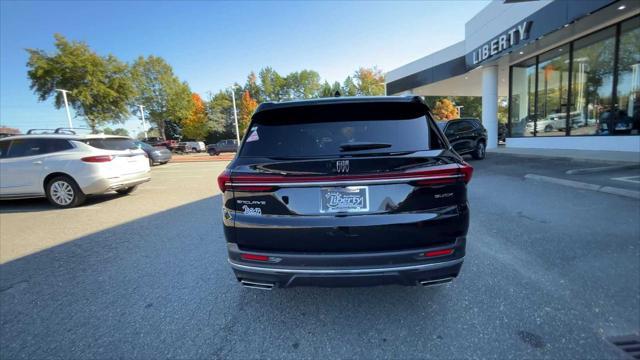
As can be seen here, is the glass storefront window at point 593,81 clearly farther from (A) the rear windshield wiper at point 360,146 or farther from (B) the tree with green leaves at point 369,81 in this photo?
(B) the tree with green leaves at point 369,81

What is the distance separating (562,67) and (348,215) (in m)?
17.4

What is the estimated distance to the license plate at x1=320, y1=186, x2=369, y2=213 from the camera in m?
2.09

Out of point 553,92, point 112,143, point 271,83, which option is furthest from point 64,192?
point 271,83

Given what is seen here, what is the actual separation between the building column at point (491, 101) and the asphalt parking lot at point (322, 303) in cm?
1430

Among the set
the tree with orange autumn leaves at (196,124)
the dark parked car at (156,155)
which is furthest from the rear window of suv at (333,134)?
the tree with orange autumn leaves at (196,124)

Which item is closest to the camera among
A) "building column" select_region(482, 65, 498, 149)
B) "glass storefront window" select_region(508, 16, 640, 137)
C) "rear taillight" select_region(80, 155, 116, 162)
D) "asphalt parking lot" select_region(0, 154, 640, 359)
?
"asphalt parking lot" select_region(0, 154, 640, 359)

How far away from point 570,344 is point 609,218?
3.66 m

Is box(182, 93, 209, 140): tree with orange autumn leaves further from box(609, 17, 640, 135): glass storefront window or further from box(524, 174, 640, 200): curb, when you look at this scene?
box(524, 174, 640, 200): curb

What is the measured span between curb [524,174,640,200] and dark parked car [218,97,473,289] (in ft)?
18.5

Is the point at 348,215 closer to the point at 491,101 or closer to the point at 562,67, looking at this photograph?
the point at 562,67

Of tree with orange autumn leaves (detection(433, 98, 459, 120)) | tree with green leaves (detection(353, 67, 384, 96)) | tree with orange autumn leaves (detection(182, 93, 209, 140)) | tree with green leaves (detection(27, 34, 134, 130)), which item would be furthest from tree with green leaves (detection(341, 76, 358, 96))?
tree with green leaves (detection(27, 34, 134, 130))

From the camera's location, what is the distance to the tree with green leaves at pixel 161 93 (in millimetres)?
52312

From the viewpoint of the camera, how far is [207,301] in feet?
9.28

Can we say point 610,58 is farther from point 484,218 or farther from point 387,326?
point 387,326
